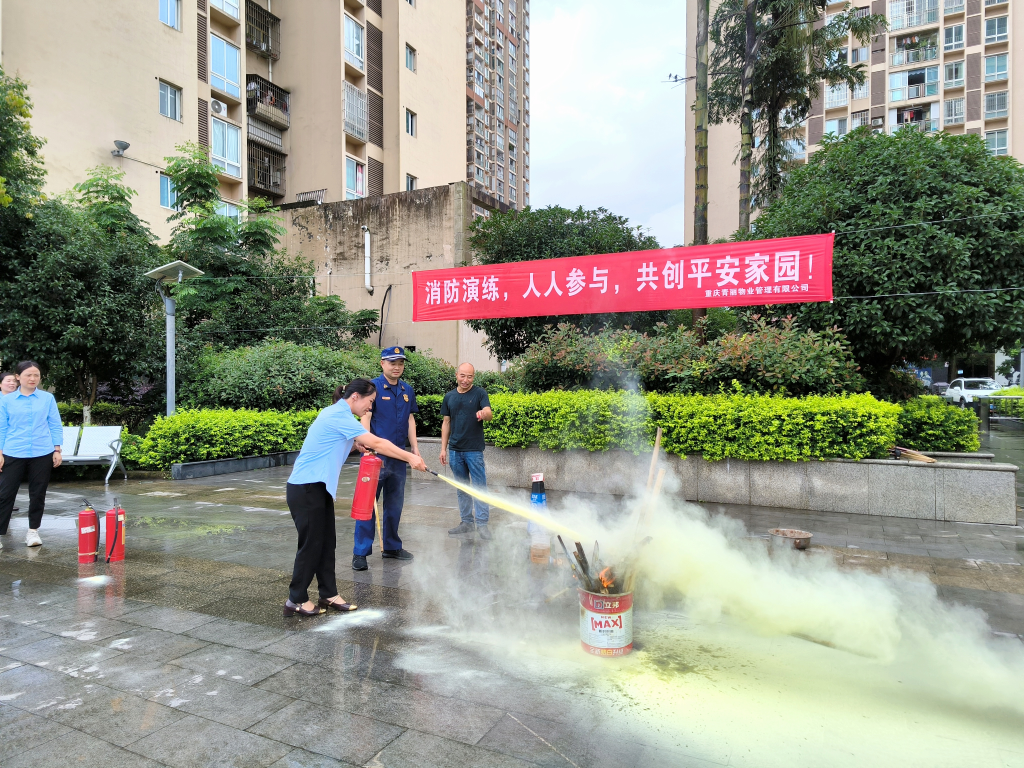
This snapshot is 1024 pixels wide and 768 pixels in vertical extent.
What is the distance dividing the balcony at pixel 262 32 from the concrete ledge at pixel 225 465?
Answer: 23.5m

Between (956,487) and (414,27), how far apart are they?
3118cm

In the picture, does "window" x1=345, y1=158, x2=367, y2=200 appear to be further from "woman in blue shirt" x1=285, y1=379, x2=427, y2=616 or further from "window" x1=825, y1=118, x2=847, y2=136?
"window" x1=825, y1=118, x2=847, y2=136

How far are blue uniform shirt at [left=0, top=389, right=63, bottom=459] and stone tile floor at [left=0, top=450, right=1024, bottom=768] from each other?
A: 972 millimetres

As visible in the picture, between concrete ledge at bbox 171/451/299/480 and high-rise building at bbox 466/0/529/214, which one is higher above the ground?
high-rise building at bbox 466/0/529/214

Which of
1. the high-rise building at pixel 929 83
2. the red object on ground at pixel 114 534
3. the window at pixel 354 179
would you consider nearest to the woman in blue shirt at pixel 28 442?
the red object on ground at pixel 114 534

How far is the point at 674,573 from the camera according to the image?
4.92 metres

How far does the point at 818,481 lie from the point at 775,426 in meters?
0.86

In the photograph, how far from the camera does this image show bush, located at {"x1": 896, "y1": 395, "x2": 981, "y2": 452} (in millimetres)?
9938

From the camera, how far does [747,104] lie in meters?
18.0

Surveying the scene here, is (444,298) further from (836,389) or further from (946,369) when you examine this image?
(946,369)

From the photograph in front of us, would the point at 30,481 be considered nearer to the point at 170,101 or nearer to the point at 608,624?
the point at 608,624

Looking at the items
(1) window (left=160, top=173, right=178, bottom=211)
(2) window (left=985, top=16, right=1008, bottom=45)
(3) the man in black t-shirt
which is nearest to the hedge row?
(3) the man in black t-shirt

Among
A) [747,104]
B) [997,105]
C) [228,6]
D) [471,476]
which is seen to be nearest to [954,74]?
[997,105]

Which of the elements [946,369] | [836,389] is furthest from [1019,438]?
[946,369]
